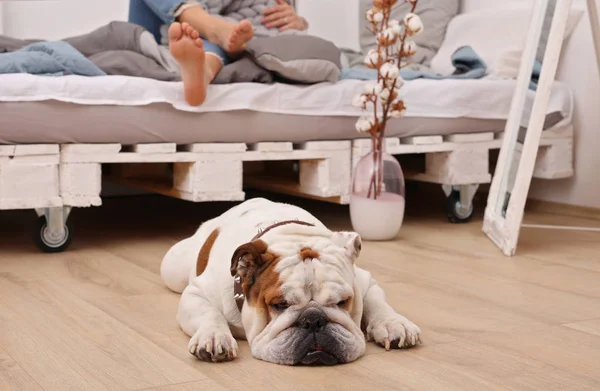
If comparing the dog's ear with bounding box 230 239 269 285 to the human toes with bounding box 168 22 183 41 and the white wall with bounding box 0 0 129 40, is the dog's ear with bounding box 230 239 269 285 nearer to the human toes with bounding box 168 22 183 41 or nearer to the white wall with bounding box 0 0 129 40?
the human toes with bounding box 168 22 183 41

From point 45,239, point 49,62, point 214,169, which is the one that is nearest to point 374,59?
point 214,169

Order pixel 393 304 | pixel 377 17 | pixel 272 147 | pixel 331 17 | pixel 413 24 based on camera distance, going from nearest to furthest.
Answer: pixel 393 304, pixel 413 24, pixel 377 17, pixel 272 147, pixel 331 17

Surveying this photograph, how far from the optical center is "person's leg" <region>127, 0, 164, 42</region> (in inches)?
106

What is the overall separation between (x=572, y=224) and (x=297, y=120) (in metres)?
1.04

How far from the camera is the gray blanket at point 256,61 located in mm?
2285

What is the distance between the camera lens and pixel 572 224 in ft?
8.87

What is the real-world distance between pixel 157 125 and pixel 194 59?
24cm

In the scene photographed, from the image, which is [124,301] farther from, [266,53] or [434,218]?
[434,218]

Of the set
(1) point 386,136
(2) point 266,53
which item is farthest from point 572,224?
(2) point 266,53

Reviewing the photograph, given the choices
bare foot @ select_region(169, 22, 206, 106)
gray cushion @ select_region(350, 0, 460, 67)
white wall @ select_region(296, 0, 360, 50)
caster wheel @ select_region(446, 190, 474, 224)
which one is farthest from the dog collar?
white wall @ select_region(296, 0, 360, 50)

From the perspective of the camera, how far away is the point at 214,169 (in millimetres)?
2283

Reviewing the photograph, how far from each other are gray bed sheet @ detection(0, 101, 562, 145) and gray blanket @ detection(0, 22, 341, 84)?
0.12 m

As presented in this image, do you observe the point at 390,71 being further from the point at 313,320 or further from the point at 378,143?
the point at 313,320

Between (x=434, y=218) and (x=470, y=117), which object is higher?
(x=470, y=117)
